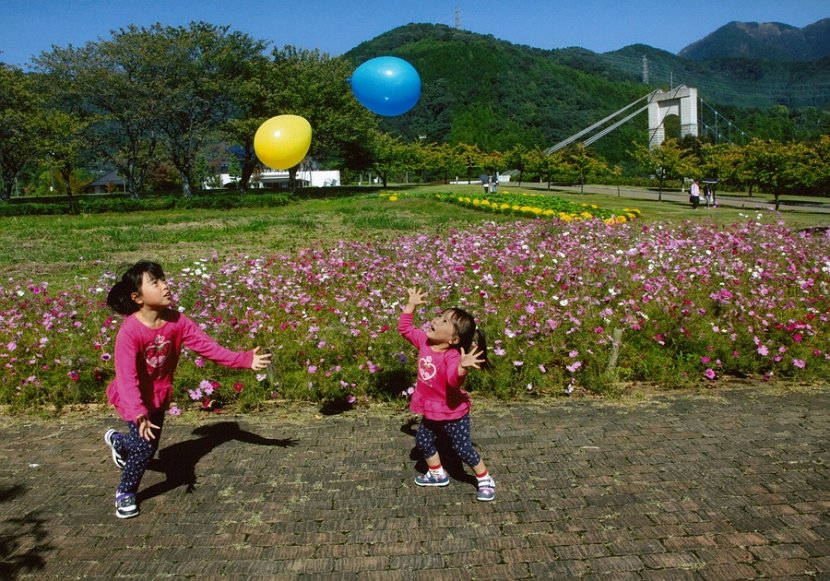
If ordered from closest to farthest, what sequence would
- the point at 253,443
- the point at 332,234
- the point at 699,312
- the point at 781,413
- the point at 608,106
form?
1. the point at 253,443
2. the point at 781,413
3. the point at 699,312
4. the point at 332,234
5. the point at 608,106

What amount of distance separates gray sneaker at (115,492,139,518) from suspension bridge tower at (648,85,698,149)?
88443 mm

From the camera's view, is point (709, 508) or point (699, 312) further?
point (699, 312)

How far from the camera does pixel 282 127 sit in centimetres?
800

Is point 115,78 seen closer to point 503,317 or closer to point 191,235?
point 191,235

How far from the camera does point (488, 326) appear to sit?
21.1 feet

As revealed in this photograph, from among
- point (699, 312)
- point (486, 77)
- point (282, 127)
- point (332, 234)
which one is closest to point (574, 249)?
point (699, 312)

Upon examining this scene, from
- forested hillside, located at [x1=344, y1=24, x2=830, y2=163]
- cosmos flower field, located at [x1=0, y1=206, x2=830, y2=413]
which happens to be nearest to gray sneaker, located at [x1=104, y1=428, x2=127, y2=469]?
cosmos flower field, located at [x1=0, y1=206, x2=830, y2=413]

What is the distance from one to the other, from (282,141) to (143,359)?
15.2ft

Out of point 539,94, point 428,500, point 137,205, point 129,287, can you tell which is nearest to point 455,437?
point 428,500

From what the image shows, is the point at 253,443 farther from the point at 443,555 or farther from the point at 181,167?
the point at 181,167

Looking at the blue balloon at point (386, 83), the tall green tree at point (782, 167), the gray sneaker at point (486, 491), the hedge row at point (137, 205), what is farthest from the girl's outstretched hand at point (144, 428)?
the tall green tree at point (782, 167)

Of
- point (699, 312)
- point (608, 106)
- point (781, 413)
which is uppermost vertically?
point (608, 106)

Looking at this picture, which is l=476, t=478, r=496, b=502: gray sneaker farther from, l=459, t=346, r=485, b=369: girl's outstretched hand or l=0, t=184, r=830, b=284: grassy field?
l=0, t=184, r=830, b=284: grassy field

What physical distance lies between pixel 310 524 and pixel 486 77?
428 feet
